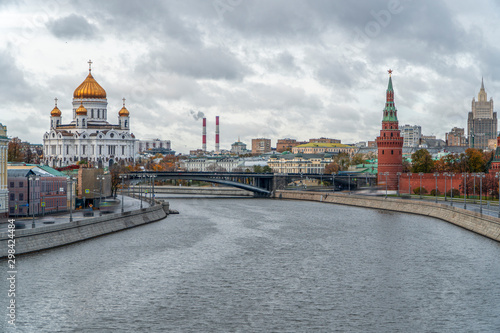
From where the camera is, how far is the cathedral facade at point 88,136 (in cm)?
12488

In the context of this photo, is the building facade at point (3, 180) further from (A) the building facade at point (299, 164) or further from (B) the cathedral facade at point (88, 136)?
(A) the building facade at point (299, 164)

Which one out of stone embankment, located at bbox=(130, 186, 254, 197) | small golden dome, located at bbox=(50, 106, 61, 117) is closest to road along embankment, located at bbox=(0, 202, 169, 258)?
stone embankment, located at bbox=(130, 186, 254, 197)

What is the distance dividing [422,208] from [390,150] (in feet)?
115

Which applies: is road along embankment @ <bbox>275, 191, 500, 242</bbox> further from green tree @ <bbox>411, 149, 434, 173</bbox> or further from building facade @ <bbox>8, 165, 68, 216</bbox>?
building facade @ <bbox>8, 165, 68, 216</bbox>

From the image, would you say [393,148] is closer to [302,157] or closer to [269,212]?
[269,212]

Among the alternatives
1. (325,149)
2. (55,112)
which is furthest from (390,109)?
(325,149)

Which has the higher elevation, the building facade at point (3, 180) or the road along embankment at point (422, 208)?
the building facade at point (3, 180)

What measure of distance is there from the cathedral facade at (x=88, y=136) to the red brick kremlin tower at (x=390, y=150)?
5267cm

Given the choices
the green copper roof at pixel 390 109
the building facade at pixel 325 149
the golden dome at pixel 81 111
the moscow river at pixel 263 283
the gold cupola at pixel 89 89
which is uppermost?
the gold cupola at pixel 89 89

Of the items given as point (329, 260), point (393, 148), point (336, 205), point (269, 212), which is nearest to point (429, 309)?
point (329, 260)

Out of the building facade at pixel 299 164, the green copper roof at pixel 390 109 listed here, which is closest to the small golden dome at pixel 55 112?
the building facade at pixel 299 164

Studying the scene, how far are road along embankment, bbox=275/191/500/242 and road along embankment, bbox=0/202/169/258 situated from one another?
1924 centimetres

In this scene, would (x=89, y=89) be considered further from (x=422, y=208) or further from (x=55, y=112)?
(x=422, y=208)

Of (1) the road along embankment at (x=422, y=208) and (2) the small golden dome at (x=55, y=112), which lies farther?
(2) the small golden dome at (x=55, y=112)
